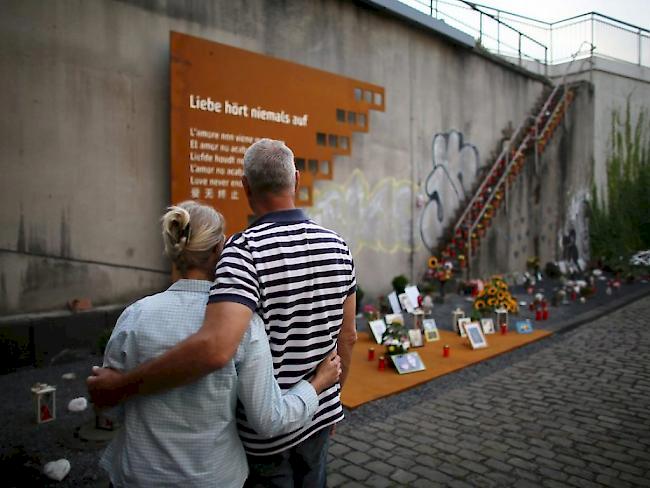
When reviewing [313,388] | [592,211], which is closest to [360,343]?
[313,388]

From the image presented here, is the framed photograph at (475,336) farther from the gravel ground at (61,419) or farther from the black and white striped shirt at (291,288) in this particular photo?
the black and white striped shirt at (291,288)

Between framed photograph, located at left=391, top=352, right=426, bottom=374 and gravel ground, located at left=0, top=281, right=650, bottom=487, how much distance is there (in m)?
0.34

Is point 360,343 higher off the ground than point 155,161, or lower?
lower

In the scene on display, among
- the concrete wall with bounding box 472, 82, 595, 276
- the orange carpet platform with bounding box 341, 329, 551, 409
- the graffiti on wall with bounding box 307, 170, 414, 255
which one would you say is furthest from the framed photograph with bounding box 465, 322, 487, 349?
the concrete wall with bounding box 472, 82, 595, 276

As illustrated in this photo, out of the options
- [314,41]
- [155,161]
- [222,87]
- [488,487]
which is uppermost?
[314,41]

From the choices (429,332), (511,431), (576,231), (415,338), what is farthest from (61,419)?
(576,231)

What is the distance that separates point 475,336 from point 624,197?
46.9ft

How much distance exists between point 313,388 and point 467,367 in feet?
16.0

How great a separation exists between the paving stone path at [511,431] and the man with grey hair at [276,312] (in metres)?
1.73

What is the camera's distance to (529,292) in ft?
40.8

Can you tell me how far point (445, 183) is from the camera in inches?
499

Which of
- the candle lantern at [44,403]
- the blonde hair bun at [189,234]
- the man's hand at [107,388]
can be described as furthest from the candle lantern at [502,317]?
the man's hand at [107,388]

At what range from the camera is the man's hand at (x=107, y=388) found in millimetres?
1561

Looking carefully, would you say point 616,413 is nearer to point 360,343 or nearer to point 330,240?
point 360,343
